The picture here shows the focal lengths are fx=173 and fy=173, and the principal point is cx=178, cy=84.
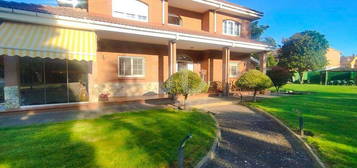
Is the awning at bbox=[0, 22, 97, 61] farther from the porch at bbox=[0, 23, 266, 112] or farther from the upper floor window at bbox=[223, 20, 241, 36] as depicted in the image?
the upper floor window at bbox=[223, 20, 241, 36]

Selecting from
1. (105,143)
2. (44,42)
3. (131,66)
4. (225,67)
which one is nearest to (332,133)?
(105,143)

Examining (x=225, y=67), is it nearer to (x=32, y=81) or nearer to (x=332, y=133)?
(x=332, y=133)

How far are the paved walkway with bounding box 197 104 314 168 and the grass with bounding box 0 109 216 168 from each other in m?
0.70

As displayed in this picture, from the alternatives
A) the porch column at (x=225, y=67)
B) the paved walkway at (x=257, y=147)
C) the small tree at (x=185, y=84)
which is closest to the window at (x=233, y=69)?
the porch column at (x=225, y=67)

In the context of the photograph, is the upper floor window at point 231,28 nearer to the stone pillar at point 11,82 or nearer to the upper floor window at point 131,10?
the upper floor window at point 131,10

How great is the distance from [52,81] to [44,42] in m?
3.59

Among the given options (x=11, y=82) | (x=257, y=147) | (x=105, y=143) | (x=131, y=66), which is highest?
(x=131, y=66)

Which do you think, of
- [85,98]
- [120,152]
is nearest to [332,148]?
[120,152]

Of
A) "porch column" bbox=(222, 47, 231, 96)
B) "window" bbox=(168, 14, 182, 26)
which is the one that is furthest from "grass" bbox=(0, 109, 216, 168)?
"window" bbox=(168, 14, 182, 26)

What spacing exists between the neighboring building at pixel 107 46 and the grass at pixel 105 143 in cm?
402

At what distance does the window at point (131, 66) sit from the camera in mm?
16219

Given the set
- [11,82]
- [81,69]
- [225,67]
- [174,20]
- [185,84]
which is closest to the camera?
[11,82]

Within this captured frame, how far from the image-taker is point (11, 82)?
1054cm

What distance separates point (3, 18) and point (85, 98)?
20.7ft
